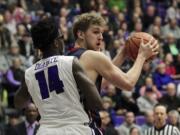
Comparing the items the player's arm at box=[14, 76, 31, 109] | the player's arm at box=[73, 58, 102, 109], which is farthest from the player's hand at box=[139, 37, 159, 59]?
the player's arm at box=[14, 76, 31, 109]

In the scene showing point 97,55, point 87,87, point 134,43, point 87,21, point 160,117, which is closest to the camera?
point 87,87

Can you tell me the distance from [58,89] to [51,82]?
8 centimetres

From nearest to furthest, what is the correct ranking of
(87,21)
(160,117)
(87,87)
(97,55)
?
(87,87), (97,55), (87,21), (160,117)

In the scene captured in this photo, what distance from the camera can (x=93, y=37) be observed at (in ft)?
18.8

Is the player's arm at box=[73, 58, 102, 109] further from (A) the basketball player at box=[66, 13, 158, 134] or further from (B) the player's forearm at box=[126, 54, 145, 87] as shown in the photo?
(B) the player's forearm at box=[126, 54, 145, 87]

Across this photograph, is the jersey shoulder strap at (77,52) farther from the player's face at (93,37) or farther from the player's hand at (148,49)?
the player's hand at (148,49)

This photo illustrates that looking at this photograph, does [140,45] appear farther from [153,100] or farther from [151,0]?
[151,0]

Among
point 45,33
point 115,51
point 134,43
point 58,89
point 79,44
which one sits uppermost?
point 45,33

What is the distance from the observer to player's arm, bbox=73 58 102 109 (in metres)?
5.24

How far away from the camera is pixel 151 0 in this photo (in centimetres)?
2238

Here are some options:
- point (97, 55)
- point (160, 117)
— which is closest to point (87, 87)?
point (97, 55)

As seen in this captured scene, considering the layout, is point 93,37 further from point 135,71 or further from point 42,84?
point 42,84

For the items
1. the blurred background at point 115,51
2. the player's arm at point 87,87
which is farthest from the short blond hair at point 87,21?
the blurred background at point 115,51

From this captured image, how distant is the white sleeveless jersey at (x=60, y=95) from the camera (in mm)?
5309
